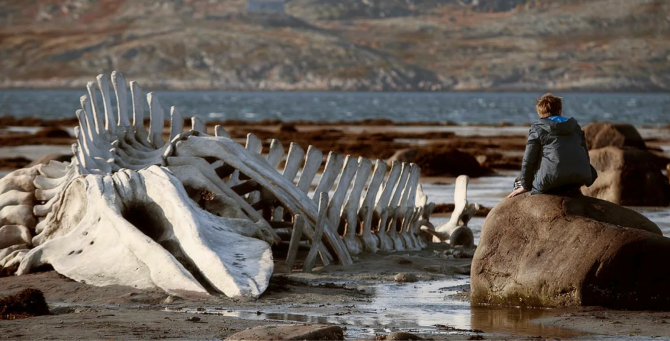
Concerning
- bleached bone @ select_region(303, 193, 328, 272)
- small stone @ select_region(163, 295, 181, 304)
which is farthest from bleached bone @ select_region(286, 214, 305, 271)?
small stone @ select_region(163, 295, 181, 304)

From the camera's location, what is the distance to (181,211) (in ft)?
27.6

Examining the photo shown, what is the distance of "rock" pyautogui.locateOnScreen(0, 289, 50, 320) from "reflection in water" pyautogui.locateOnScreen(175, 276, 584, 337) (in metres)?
1.03

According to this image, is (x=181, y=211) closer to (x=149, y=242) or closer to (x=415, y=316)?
(x=149, y=242)

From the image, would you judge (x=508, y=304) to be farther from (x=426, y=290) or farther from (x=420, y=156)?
(x=420, y=156)

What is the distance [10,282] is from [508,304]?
163 inches

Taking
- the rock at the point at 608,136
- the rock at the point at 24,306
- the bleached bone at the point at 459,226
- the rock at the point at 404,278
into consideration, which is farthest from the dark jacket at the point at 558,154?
the rock at the point at 608,136

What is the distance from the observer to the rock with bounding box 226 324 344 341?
19.7 ft

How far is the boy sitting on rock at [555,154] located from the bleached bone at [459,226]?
3961 millimetres

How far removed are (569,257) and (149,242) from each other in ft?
10.3

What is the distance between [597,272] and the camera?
767cm

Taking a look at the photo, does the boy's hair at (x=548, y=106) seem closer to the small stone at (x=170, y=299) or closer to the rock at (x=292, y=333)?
the rock at (x=292, y=333)

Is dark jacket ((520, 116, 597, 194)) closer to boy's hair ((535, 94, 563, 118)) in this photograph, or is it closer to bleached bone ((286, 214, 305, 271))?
boy's hair ((535, 94, 563, 118))

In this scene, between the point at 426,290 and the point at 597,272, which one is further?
Answer: the point at 426,290

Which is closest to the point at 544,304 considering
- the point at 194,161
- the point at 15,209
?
the point at 194,161
